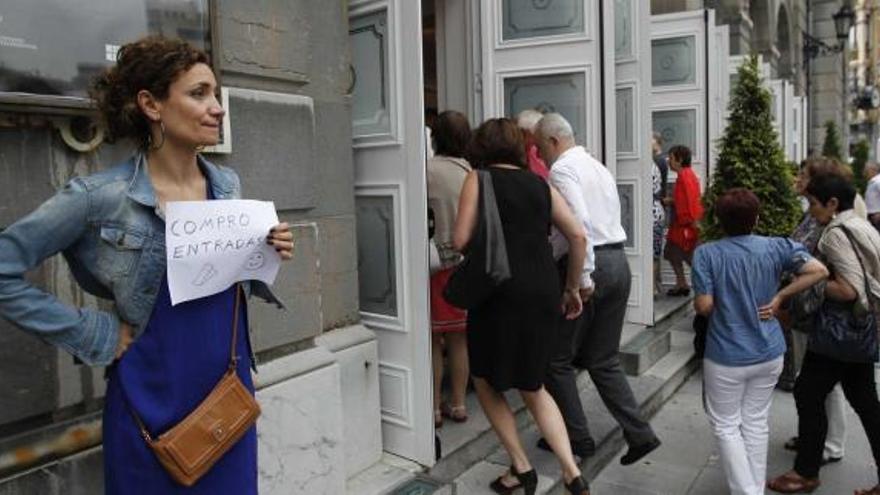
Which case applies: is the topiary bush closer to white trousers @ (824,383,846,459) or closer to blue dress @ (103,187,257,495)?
white trousers @ (824,383,846,459)

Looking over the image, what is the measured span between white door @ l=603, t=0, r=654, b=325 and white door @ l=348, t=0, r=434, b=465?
325 cm

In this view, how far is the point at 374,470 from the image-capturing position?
3.73m

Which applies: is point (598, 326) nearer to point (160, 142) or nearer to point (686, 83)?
point (160, 142)

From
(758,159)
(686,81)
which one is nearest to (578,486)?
(758,159)

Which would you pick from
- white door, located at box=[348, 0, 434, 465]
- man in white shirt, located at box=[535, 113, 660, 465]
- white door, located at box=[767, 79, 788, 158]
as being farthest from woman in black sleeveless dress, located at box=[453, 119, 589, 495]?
white door, located at box=[767, 79, 788, 158]

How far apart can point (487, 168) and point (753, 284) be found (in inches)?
55.3

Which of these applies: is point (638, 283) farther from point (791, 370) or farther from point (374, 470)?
point (374, 470)

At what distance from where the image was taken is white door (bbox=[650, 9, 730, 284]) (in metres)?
9.11

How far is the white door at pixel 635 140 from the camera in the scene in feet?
21.0

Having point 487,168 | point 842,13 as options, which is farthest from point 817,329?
point 842,13

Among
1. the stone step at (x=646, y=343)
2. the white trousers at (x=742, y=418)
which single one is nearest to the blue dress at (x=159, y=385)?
the white trousers at (x=742, y=418)

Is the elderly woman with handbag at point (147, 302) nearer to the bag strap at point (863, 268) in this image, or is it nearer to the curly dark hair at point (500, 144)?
the curly dark hair at point (500, 144)

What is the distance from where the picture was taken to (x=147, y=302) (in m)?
1.85

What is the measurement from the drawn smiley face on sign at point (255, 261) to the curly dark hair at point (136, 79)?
1.42 ft
